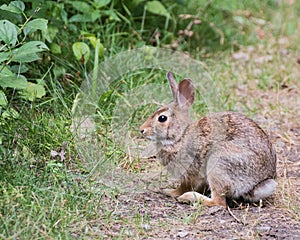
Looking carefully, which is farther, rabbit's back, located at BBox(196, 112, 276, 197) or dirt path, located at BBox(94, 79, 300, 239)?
rabbit's back, located at BBox(196, 112, 276, 197)

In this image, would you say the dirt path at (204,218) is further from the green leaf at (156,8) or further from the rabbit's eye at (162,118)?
the green leaf at (156,8)

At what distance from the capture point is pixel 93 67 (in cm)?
576

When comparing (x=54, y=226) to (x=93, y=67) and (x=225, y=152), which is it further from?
(x=93, y=67)

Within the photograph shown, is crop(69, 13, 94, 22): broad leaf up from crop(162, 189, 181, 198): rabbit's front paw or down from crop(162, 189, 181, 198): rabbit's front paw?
up

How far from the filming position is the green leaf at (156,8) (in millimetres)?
6539

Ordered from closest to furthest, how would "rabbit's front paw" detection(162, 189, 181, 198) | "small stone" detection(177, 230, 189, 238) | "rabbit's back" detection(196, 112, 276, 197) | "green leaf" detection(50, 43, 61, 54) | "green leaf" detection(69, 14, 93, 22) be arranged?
"small stone" detection(177, 230, 189, 238) → "rabbit's back" detection(196, 112, 276, 197) → "rabbit's front paw" detection(162, 189, 181, 198) → "green leaf" detection(50, 43, 61, 54) → "green leaf" detection(69, 14, 93, 22)

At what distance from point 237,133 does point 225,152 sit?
167mm

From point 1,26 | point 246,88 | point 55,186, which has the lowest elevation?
point 246,88

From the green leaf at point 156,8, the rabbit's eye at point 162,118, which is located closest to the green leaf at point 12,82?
the rabbit's eye at point 162,118

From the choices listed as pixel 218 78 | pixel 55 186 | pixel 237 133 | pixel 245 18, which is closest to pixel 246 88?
pixel 218 78

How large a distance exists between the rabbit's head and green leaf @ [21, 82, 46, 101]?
102 cm

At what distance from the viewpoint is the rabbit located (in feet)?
14.0

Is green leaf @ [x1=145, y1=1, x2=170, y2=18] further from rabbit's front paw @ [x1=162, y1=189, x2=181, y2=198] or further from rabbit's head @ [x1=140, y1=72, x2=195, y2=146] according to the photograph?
rabbit's front paw @ [x1=162, y1=189, x2=181, y2=198]

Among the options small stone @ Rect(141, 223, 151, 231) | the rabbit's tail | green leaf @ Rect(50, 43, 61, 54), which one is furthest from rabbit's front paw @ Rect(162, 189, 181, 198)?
green leaf @ Rect(50, 43, 61, 54)
